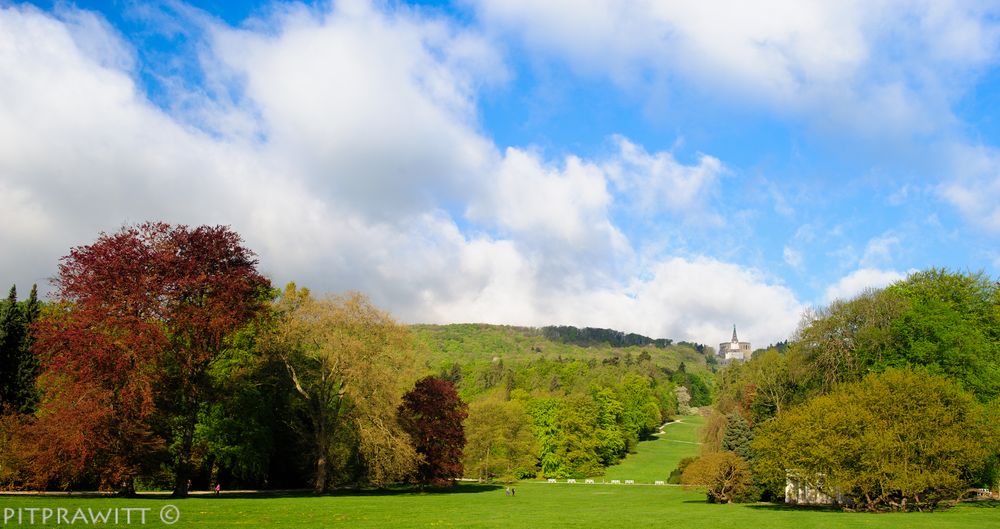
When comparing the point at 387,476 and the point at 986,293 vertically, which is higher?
the point at 986,293

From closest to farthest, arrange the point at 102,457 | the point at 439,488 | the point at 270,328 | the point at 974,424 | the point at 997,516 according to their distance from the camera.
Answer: the point at 997,516 → the point at 102,457 → the point at 974,424 → the point at 270,328 → the point at 439,488

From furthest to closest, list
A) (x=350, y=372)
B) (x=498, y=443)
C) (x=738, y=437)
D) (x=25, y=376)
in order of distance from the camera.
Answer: (x=498, y=443), (x=738, y=437), (x=25, y=376), (x=350, y=372)

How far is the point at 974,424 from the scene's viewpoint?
110ft

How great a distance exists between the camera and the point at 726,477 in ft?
138

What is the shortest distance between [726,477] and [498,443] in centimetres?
4405

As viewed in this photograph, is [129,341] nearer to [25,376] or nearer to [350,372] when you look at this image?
[350,372]

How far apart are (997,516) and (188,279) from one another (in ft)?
135

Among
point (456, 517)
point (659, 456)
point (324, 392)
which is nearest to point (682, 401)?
point (659, 456)

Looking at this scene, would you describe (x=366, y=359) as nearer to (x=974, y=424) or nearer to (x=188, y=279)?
(x=188, y=279)

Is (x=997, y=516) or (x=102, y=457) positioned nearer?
(x=997, y=516)

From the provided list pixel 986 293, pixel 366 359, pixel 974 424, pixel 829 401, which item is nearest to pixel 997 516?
pixel 974 424

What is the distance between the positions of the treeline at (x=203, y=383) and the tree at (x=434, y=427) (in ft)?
0.38

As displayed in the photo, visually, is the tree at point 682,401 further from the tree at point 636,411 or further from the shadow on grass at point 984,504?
the shadow on grass at point 984,504

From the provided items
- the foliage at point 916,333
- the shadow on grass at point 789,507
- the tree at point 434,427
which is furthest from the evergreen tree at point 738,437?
the tree at point 434,427
